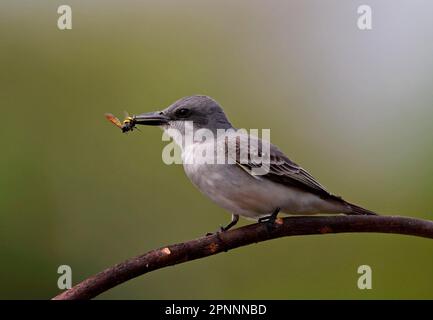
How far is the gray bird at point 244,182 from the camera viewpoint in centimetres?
241

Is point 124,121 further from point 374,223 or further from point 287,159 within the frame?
point 374,223

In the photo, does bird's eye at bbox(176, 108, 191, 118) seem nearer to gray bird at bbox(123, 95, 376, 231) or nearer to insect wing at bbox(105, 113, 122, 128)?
gray bird at bbox(123, 95, 376, 231)

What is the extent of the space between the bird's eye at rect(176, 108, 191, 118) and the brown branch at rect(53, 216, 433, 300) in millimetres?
853

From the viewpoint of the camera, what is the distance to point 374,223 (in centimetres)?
175

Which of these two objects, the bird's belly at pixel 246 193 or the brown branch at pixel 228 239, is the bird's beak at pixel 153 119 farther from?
the brown branch at pixel 228 239

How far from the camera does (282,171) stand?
8.32ft

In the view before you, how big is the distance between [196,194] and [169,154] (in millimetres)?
919

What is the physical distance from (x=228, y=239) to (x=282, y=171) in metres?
0.80

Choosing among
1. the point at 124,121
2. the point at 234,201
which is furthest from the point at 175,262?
the point at 124,121

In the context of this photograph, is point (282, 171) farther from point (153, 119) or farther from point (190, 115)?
point (153, 119)

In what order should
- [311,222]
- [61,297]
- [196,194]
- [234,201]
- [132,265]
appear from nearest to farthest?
[61,297]
[132,265]
[311,222]
[234,201]
[196,194]

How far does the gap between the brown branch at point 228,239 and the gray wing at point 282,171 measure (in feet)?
1.95

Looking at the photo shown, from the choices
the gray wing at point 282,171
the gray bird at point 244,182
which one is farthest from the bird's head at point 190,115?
the gray wing at point 282,171

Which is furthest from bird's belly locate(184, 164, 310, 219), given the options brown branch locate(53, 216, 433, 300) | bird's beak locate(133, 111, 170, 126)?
brown branch locate(53, 216, 433, 300)
